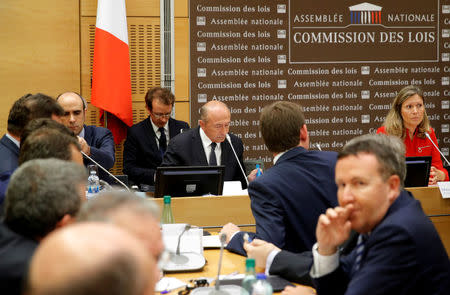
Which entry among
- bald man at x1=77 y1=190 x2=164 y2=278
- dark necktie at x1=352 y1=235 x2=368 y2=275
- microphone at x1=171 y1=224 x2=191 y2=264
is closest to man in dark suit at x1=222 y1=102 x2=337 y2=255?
microphone at x1=171 y1=224 x2=191 y2=264

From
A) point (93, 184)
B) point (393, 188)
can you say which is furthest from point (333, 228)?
point (93, 184)

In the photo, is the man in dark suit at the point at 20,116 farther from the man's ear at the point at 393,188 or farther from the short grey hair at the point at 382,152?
the man's ear at the point at 393,188

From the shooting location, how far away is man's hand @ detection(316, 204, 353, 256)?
1.88 m

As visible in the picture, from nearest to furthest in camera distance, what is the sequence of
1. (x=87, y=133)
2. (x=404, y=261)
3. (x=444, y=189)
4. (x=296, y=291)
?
1. (x=404, y=261)
2. (x=296, y=291)
3. (x=444, y=189)
4. (x=87, y=133)

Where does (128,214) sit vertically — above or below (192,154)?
above

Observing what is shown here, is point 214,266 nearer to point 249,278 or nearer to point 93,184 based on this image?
point 249,278

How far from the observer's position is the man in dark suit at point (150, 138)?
505 centimetres

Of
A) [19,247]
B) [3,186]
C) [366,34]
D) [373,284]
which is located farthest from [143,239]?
[366,34]

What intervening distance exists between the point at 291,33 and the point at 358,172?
4.22 meters

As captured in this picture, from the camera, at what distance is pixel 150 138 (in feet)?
16.9

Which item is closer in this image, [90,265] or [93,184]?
[90,265]

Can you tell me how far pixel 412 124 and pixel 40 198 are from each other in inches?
154

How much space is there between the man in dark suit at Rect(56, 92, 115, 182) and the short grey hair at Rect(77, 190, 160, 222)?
316 centimetres

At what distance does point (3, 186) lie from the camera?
103 inches
